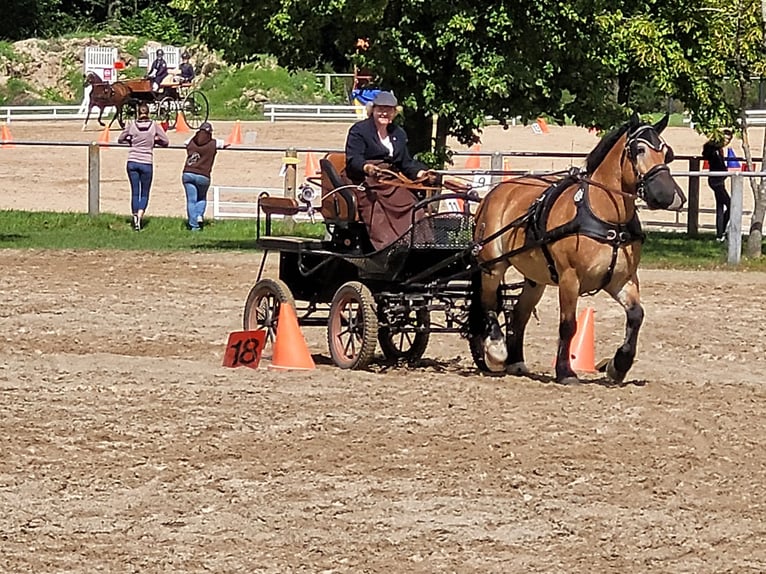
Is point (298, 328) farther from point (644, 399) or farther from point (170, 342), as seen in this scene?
point (644, 399)

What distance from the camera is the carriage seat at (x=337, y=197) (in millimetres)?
11867

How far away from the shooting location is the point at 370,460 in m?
8.41

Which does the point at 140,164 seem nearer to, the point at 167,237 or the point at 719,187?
the point at 167,237

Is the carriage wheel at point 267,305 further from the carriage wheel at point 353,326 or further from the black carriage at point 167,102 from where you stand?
the black carriage at point 167,102

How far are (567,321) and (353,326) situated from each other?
5.86 ft

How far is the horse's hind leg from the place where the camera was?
11945mm

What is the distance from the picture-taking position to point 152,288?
17.6 m

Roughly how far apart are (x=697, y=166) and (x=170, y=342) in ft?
50.4

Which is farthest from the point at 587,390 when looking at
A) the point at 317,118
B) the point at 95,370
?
the point at 317,118

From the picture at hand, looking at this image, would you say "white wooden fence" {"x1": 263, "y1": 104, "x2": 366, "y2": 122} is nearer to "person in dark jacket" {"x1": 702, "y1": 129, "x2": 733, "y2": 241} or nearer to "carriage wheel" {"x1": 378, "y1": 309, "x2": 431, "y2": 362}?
"person in dark jacket" {"x1": 702, "y1": 129, "x2": 733, "y2": 241}

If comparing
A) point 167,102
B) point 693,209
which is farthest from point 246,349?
point 167,102

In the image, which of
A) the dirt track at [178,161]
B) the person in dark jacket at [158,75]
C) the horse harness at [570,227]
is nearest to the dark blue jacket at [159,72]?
the person in dark jacket at [158,75]

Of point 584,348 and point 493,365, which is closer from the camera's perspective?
point 493,365

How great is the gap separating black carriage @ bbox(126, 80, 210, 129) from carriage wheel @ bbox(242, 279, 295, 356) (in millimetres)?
30766
